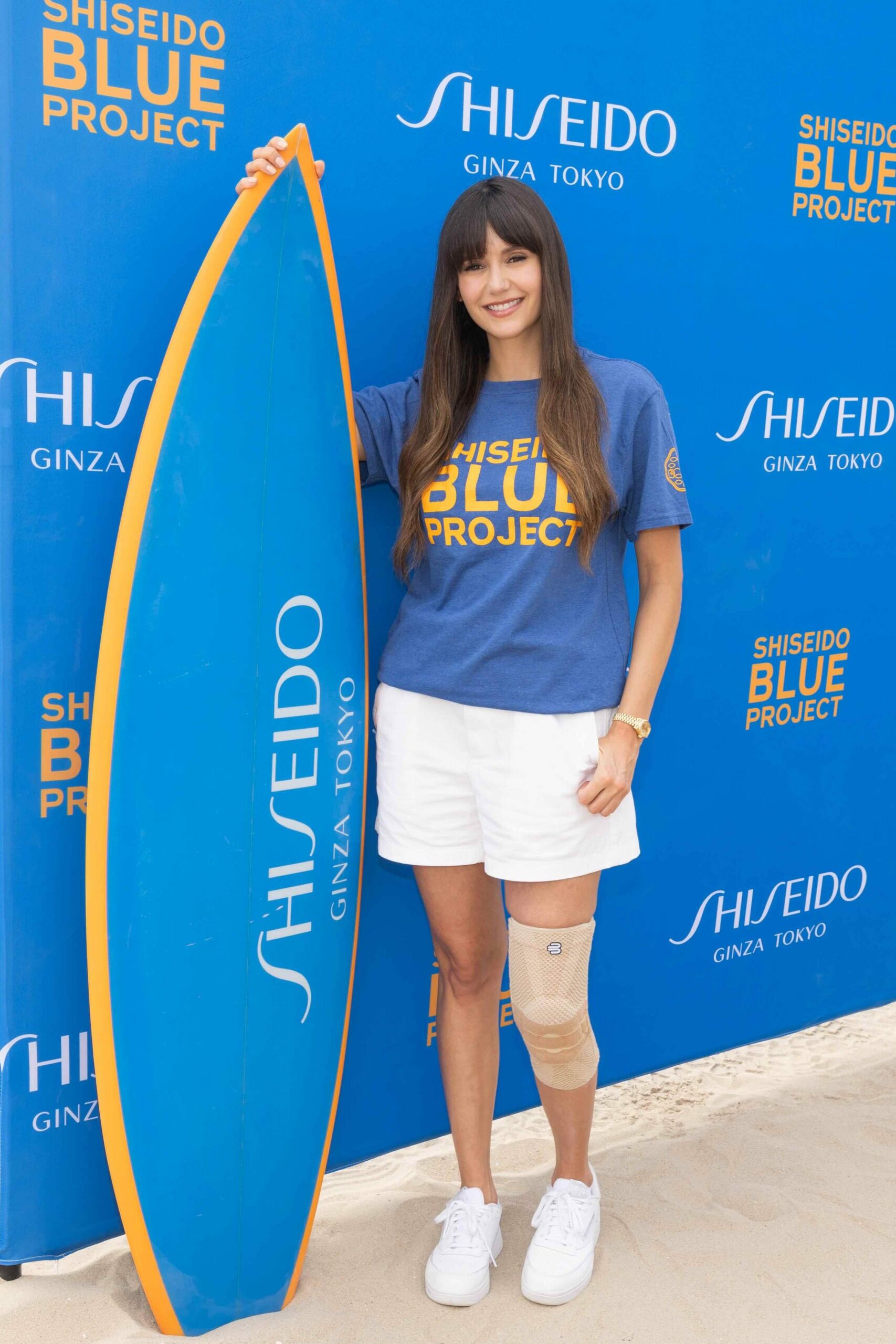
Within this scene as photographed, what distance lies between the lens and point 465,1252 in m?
1.96

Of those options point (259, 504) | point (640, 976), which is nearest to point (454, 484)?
point (259, 504)

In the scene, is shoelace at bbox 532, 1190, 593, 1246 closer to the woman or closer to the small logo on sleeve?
the woman

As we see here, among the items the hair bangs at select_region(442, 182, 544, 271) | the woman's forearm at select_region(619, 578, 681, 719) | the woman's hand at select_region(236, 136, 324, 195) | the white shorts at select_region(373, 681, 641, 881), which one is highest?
the woman's hand at select_region(236, 136, 324, 195)

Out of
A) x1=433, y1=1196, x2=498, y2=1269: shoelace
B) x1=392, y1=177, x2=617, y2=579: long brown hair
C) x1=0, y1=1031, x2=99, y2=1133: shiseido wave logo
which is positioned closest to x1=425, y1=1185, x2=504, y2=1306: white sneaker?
x1=433, y1=1196, x2=498, y2=1269: shoelace

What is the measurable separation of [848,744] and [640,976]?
2.27 feet

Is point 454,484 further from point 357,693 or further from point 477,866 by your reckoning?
point 477,866

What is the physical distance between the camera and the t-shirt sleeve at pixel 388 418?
190 cm

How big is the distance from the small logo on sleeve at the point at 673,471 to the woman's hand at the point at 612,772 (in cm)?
35

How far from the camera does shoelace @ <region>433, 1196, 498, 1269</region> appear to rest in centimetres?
197

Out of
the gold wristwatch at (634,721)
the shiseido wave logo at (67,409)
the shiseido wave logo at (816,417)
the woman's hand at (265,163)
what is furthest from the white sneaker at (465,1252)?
the woman's hand at (265,163)

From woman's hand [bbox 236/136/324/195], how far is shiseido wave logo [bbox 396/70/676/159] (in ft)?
1.07

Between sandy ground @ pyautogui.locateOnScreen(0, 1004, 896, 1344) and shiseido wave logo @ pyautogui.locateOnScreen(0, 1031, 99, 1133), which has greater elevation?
shiseido wave logo @ pyautogui.locateOnScreen(0, 1031, 99, 1133)

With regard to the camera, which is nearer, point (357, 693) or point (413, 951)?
point (357, 693)

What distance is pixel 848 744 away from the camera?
8.92 feet
